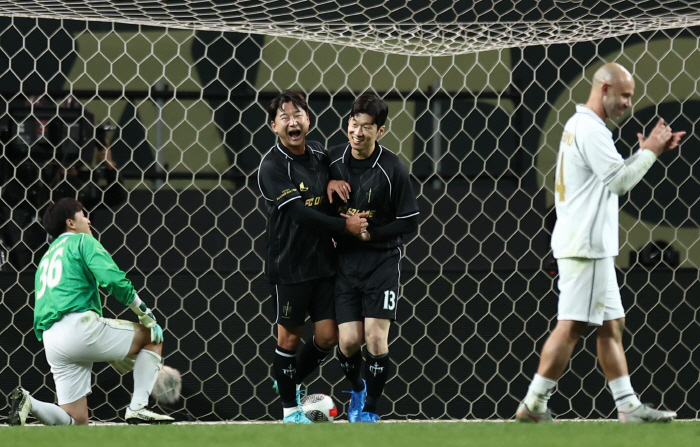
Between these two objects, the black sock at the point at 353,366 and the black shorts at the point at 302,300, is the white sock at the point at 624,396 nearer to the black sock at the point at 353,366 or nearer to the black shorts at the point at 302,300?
the black sock at the point at 353,366

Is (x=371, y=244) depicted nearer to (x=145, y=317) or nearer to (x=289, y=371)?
(x=289, y=371)

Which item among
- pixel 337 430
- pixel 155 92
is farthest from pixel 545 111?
pixel 337 430

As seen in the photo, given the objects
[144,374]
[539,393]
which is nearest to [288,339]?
[144,374]

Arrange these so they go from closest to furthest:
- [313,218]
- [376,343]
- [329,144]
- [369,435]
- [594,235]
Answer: [369,435]
[594,235]
[313,218]
[376,343]
[329,144]

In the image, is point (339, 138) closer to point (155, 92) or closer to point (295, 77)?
point (295, 77)

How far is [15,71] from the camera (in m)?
4.19

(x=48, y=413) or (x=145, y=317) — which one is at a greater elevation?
(x=145, y=317)

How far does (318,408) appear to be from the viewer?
Answer: 3.70 m

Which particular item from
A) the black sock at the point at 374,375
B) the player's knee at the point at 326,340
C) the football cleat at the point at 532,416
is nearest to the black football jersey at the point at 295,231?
the player's knee at the point at 326,340

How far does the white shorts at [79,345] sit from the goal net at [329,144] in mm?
547

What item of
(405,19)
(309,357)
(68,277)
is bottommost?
(309,357)

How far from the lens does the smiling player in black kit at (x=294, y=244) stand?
3.40 m

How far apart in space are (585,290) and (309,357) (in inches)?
50.5

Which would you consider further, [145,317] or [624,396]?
[145,317]
